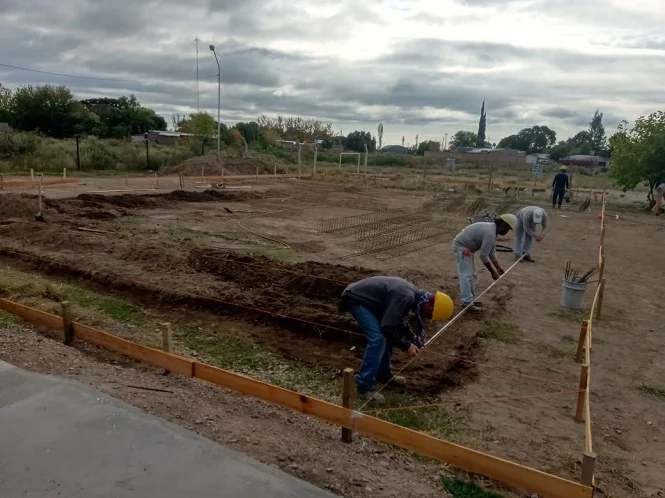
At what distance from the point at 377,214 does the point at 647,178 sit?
12127mm

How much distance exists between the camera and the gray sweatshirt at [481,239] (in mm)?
7984

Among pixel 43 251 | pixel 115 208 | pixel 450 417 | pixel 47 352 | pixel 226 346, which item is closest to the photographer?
pixel 450 417

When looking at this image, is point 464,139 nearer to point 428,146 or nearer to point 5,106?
point 428,146

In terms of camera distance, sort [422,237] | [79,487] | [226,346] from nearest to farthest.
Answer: [79,487], [226,346], [422,237]

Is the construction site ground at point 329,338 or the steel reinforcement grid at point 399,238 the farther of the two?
the steel reinforcement grid at point 399,238

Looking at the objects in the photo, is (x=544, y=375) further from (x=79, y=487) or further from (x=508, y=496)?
(x=79, y=487)

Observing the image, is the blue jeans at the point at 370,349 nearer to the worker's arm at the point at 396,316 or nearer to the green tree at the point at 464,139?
the worker's arm at the point at 396,316

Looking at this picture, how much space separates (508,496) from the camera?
3848 millimetres

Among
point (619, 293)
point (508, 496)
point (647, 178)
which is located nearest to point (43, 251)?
point (508, 496)

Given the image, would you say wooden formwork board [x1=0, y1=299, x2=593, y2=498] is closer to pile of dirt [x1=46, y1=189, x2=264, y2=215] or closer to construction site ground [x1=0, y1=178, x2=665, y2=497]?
construction site ground [x1=0, y1=178, x2=665, y2=497]

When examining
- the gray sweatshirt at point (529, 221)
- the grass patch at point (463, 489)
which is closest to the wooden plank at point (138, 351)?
the grass patch at point (463, 489)

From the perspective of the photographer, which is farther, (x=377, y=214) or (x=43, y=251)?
(x=377, y=214)

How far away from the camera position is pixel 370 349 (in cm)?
538

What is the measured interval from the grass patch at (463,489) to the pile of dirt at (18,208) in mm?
13671
